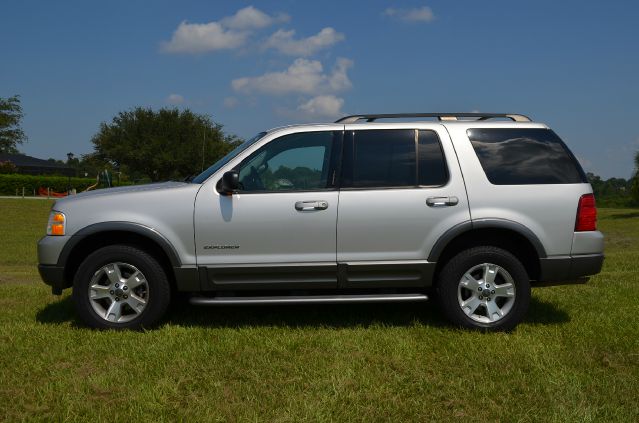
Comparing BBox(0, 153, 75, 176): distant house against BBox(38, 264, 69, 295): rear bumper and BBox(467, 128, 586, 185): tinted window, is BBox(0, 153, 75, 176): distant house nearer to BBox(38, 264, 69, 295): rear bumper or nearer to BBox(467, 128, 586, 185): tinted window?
BBox(38, 264, 69, 295): rear bumper

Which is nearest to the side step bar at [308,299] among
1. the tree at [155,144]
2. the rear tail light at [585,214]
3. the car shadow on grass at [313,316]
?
the car shadow on grass at [313,316]

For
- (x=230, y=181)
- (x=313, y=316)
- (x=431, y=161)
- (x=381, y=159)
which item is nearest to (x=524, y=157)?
(x=431, y=161)

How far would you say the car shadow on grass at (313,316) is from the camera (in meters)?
5.49

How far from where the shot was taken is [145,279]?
5.17 m

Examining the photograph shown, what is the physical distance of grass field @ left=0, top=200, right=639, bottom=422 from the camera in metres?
3.52

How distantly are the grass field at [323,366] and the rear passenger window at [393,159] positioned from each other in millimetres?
1330

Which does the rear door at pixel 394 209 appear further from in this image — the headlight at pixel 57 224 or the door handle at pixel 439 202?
the headlight at pixel 57 224

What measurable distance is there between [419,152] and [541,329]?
6.33 ft

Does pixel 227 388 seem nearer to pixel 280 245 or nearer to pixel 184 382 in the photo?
pixel 184 382

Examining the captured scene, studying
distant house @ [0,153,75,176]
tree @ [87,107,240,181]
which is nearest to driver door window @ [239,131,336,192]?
tree @ [87,107,240,181]

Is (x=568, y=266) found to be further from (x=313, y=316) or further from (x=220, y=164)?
(x=220, y=164)

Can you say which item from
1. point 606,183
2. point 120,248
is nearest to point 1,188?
point 120,248

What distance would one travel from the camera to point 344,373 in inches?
160

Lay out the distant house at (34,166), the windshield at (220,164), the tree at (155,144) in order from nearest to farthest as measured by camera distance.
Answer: the windshield at (220,164) → the tree at (155,144) → the distant house at (34,166)
